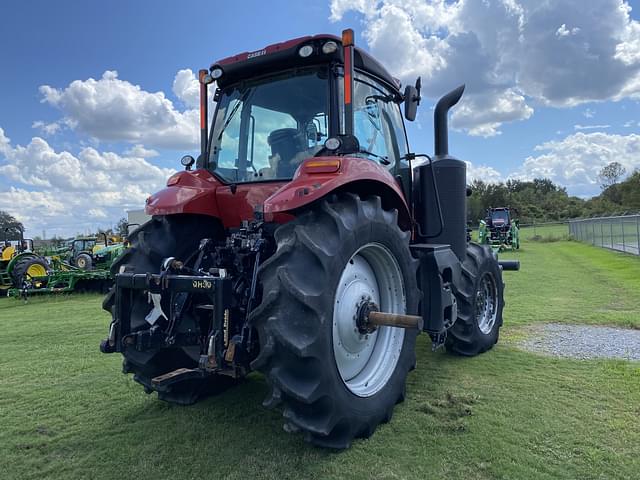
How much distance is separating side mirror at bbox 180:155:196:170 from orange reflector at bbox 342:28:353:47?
173 centimetres

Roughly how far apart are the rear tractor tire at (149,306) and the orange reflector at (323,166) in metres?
1.29

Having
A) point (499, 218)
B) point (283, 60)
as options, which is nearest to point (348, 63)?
point (283, 60)

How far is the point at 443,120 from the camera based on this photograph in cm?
498

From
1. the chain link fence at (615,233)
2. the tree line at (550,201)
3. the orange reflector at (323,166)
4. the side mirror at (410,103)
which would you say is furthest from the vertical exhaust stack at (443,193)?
the tree line at (550,201)

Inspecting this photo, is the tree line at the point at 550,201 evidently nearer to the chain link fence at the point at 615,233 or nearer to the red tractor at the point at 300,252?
the chain link fence at the point at 615,233

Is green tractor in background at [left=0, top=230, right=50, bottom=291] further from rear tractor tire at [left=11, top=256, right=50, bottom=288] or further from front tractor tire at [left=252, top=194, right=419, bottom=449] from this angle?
front tractor tire at [left=252, top=194, right=419, bottom=449]

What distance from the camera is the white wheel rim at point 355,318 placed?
3.21 metres

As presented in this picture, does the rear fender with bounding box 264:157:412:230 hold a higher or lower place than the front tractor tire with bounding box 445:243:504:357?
higher

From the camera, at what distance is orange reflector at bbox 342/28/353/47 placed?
3.44m

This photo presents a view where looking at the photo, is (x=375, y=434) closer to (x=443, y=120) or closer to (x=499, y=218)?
(x=443, y=120)

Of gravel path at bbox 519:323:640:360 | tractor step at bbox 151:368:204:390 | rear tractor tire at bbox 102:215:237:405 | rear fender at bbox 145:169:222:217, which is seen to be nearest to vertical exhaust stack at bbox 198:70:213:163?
rear fender at bbox 145:169:222:217

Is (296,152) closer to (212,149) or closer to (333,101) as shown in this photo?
(333,101)

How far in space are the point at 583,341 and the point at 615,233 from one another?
17507mm

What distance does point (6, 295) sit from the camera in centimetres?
1431
